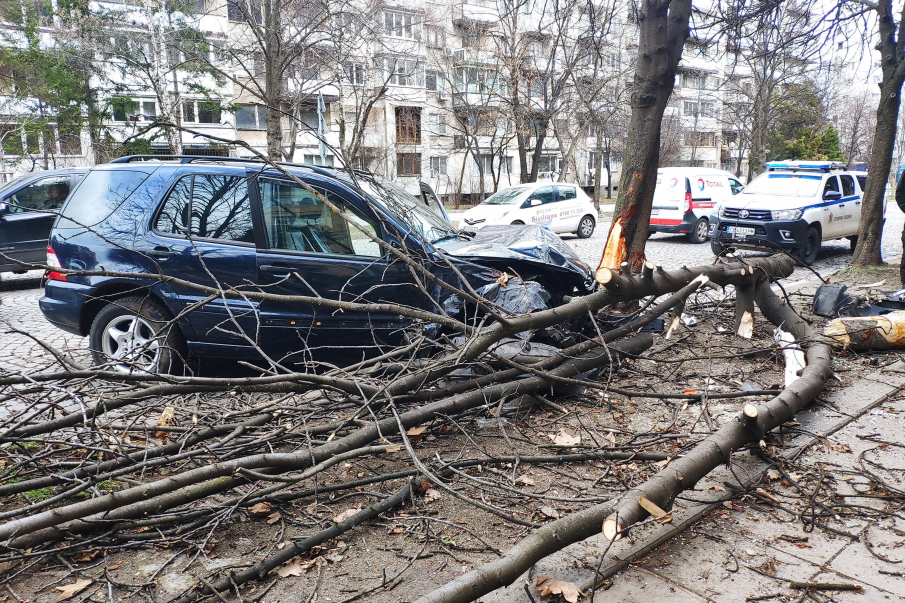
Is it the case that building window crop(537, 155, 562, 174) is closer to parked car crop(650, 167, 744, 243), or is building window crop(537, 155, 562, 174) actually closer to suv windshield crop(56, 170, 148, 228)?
parked car crop(650, 167, 744, 243)

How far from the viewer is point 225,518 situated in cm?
306

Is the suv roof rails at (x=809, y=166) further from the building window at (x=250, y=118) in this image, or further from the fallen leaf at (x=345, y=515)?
the building window at (x=250, y=118)

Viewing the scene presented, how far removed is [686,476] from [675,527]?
0.30m

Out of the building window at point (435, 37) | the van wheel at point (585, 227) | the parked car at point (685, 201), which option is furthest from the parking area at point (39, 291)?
the building window at point (435, 37)

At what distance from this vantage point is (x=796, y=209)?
13.5 metres

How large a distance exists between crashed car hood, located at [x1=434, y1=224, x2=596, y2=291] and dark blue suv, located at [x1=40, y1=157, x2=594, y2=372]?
0.02 metres

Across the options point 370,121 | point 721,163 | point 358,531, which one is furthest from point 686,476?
point 721,163

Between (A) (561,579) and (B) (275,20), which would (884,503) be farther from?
(B) (275,20)

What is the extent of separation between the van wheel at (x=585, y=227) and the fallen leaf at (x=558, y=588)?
1754cm

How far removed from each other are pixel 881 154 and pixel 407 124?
32877mm

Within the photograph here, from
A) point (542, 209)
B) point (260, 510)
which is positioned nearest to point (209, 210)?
point (260, 510)

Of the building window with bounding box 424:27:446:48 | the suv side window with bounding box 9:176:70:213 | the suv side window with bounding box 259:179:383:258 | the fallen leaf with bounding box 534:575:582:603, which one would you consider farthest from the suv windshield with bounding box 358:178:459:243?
the building window with bounding box 424:27:446:48

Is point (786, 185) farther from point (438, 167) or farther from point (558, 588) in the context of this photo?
point (438, 167)

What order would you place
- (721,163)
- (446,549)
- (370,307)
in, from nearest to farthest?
(446,549), (370,307), (721,163)
